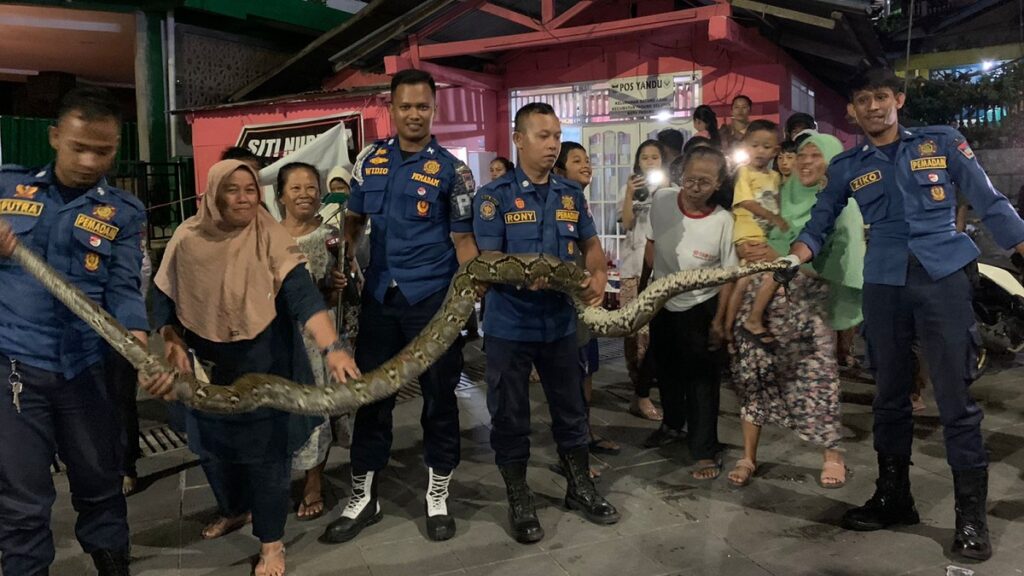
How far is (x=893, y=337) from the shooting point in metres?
3.52

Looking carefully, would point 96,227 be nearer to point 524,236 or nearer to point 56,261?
point 56,261

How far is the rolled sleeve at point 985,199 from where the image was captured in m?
3.25

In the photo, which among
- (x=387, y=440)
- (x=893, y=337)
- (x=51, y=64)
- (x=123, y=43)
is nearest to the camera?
(x=893, y=337)

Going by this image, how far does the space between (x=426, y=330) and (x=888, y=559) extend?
2378 millimetres

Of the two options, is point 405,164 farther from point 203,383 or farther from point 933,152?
point 933,152

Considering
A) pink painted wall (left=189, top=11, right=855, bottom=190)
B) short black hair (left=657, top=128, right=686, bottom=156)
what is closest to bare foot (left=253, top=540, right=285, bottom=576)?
short black hair (left=657, top=128, right=686, bottom=156)

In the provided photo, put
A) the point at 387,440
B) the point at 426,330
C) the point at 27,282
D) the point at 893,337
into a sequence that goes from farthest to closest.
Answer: the point at 387,440 → the point at 893,337 → the point at 426,330 → the point at 27,282

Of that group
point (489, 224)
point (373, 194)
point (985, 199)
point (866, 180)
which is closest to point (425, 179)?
point (373, 194)

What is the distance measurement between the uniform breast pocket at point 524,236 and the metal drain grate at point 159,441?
10.1 feet

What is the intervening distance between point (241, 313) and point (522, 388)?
1.40 meters

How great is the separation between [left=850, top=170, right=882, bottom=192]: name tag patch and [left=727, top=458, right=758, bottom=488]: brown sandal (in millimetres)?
1725

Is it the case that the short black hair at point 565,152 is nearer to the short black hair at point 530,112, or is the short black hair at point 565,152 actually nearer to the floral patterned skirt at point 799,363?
the short black hair at point 530,112

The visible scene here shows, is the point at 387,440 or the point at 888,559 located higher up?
the point at 387,440

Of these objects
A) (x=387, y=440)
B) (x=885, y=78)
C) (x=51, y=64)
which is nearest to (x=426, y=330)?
(x=387, y=440)
